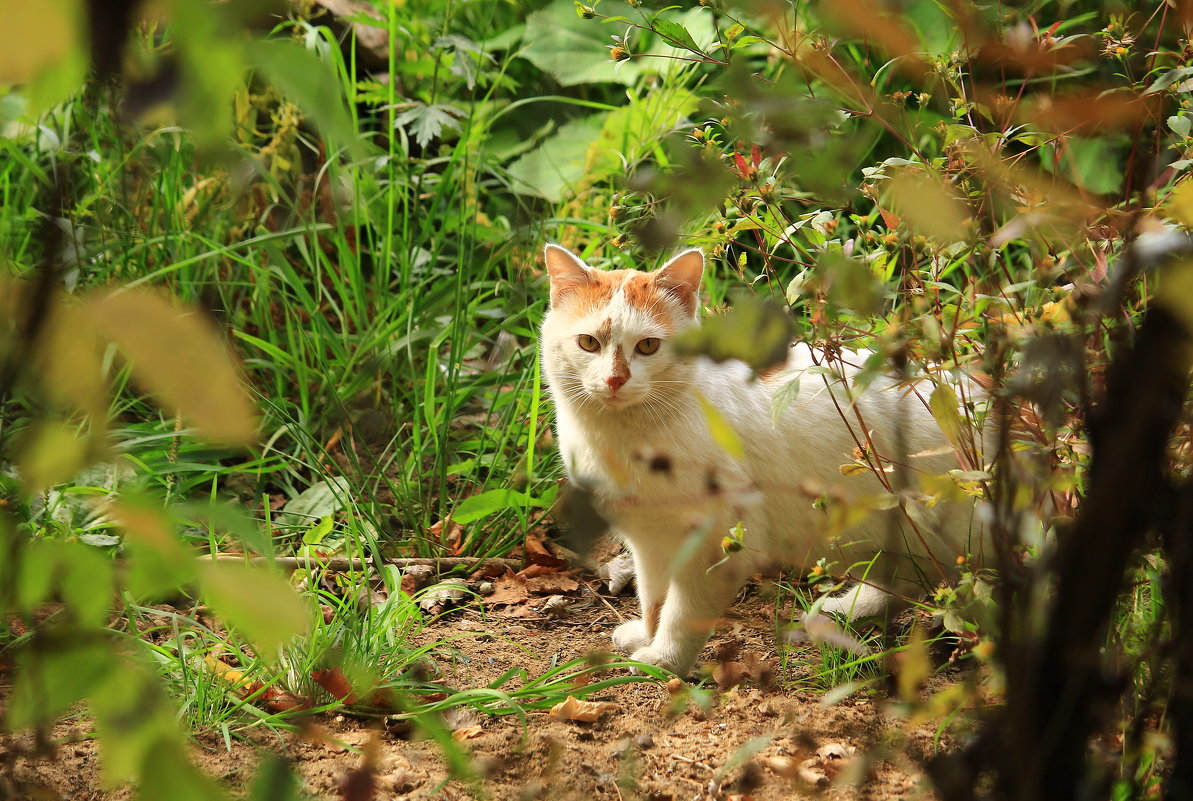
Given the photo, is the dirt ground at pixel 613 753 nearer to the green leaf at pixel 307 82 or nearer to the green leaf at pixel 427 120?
the green leaf at pixel 307 82

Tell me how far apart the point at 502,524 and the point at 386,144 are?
1.94 m

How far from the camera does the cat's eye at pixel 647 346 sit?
7.59 ft

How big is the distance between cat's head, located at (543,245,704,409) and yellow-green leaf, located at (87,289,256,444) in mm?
1713

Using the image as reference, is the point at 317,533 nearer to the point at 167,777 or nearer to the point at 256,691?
the point at 256,691

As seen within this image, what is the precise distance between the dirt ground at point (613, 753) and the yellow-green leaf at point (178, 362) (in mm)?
957

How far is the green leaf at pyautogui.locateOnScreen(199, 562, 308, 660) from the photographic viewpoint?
1.57 ft

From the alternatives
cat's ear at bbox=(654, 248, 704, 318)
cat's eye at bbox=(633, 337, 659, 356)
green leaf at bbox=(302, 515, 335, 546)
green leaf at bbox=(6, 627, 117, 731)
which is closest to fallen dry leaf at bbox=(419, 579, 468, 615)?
green leaf at bbox=(302, 515, 335, 546)

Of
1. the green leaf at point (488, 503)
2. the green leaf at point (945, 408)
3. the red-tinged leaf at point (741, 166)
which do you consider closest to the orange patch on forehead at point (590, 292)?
the green leaf at point (488, 503)

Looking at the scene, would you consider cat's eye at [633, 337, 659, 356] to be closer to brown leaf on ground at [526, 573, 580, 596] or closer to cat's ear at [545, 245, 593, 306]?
cat's ear at [545, 245, 593, 306]

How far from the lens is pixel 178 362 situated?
467 mm

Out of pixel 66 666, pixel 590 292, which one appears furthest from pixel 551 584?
pixel 66 666

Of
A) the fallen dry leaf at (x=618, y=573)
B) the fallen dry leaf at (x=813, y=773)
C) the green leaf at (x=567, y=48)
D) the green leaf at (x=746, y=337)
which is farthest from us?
the green leaf at (x=567, y=48)

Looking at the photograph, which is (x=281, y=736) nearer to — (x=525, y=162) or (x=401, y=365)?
(x=401, y=365)

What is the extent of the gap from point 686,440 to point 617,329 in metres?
0.31
